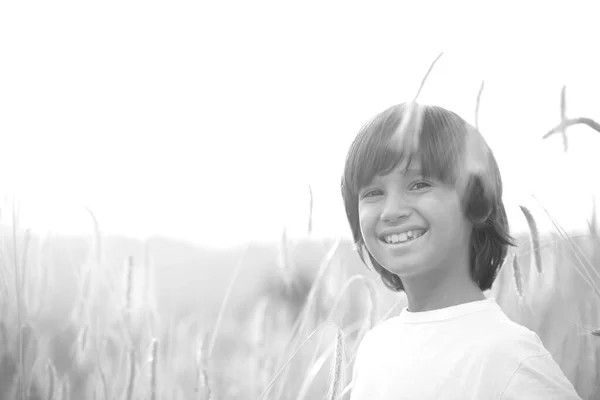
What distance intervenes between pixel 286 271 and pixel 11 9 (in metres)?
0.88

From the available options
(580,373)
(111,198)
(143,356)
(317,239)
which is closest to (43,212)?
(111,198)

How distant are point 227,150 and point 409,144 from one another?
21.3 inches

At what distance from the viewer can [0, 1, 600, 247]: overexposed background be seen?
35.0 inches

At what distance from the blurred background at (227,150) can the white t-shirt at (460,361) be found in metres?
0.23

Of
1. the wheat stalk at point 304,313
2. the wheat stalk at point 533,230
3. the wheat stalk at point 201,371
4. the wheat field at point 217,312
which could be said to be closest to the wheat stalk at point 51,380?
the wheat field at point 217,312

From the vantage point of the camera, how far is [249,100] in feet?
3.88

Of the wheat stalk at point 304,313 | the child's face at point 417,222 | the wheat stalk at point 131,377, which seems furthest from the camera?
the wheat stalk at point 131,377

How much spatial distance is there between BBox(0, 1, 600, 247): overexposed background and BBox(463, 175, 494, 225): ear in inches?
6.6

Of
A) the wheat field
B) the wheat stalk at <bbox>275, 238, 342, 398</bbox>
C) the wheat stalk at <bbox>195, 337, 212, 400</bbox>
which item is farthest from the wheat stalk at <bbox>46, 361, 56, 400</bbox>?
the wheat stalk at <bbox>275, 238, 342, 398</bbox>

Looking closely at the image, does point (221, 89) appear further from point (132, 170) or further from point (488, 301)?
point (488, 301)

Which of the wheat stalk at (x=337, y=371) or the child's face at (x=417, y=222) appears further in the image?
the wheat stalk at (x=337, y=371)

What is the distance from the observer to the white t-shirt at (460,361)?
62cm

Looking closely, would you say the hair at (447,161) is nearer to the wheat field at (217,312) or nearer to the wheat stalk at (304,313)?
the wheat field at (217,312)

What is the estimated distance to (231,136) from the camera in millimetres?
1197
